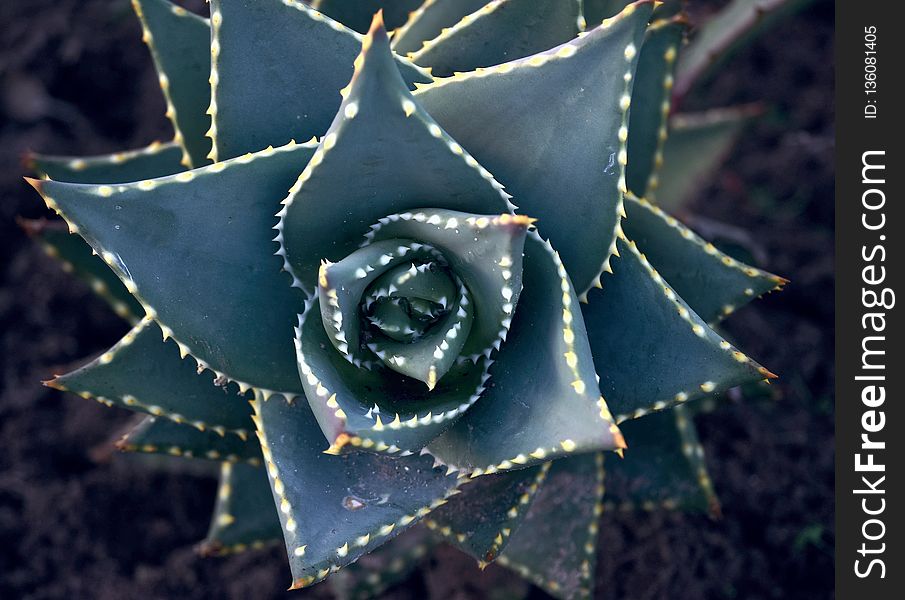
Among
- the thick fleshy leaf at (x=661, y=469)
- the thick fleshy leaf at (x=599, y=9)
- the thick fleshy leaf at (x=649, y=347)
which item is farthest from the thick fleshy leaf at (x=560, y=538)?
the thick fleshy leaf at (x=599, y=9)

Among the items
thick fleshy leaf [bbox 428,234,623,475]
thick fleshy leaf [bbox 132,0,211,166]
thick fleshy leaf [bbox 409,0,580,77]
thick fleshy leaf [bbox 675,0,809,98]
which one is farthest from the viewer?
thick fleshy leaf [bbox 675,0,809,98]

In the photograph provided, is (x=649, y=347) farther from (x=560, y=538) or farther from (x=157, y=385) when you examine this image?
(x=157, y=385)

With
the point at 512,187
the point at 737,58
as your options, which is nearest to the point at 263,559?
the point at 512,187

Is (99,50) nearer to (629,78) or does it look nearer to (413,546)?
(413,546)

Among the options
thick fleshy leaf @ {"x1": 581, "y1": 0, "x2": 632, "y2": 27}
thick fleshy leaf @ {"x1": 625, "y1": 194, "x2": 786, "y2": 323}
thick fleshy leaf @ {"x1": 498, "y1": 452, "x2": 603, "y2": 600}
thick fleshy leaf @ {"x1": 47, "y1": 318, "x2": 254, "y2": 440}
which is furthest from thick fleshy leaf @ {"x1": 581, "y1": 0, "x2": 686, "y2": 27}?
thick fleshy leaf @ {"x1": 47, "y1": 318, "x2": 254, "y2": 440}

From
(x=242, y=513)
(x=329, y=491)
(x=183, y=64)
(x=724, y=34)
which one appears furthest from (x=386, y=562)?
(x=724, y=34)

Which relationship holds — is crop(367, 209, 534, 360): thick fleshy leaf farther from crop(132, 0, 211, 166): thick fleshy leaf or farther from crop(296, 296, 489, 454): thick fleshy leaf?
crop(132, 0, 211, 166): thick fleshy leaf

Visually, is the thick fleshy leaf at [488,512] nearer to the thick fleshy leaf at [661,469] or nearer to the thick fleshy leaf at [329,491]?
the thick fleshy leaf at [329,491]

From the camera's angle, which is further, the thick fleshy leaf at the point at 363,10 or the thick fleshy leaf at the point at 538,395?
the thick fleshy leaf at the point at 363,10
